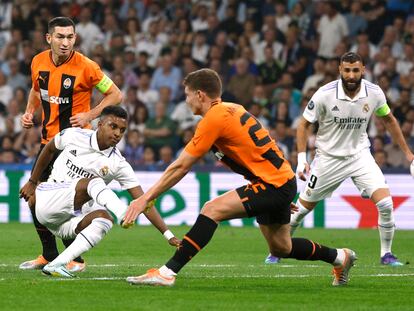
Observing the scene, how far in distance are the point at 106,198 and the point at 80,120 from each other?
150 cm

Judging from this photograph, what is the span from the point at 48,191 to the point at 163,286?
5.73 ft

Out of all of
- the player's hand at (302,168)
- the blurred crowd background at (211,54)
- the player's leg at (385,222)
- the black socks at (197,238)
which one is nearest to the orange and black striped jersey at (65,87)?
the player's hand at (302,168)

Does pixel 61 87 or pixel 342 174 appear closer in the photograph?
pixel 61 87

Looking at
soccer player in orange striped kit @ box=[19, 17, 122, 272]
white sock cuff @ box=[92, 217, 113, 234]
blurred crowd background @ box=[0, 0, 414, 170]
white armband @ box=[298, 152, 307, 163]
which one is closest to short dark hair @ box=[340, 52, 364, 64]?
white armband @ box=[298, 152, 307, 163]

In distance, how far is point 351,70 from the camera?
12633mm

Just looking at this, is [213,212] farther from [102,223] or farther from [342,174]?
[342,174]

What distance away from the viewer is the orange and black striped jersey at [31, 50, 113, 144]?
460 inches

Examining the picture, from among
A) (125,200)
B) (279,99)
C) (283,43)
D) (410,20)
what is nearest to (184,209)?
(125,200)

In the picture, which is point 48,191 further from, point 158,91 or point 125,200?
point 158,91

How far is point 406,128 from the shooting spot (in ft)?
66.9

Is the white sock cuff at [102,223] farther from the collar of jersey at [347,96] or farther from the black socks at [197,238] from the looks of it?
the collar of jersey at [347,96]

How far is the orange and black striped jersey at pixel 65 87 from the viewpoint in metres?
11.7

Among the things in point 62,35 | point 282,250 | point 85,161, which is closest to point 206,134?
point 282,250

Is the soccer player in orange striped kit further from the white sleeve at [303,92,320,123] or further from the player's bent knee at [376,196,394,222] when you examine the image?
the player's bent knee at [376,196,394,222]
